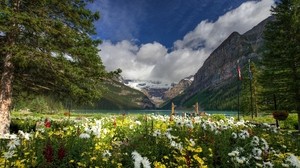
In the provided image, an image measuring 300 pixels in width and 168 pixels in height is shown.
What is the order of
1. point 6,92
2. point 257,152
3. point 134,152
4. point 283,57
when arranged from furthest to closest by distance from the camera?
point 283,57
point 6,92
point 257,152
point 134,152

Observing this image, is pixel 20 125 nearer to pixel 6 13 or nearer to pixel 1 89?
pixel 1 89

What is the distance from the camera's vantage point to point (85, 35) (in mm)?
17391

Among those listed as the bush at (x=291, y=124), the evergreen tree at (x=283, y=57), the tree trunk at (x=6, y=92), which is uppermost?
the evergreen tree at (x=283, y=57)

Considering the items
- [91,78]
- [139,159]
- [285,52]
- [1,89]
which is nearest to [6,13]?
[1,89]

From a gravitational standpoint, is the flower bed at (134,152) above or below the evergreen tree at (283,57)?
below

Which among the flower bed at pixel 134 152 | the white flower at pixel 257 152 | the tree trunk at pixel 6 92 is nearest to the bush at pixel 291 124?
the flower bed at pixel 134 152

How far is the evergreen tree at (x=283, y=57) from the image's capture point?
23844mm

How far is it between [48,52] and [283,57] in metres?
19.7

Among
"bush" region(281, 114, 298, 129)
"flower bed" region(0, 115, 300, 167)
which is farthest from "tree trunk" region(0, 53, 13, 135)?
"bush" region(281, 114, 298, 129)

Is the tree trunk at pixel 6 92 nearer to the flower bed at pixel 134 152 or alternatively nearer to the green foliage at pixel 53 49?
the green foliage at pixel 53 49

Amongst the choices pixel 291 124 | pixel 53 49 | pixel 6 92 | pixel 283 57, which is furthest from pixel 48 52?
pixel 291 124

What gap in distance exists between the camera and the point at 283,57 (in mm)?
24609

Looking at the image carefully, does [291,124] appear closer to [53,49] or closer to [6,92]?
[53,49]

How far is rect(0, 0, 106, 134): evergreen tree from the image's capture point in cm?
1423
